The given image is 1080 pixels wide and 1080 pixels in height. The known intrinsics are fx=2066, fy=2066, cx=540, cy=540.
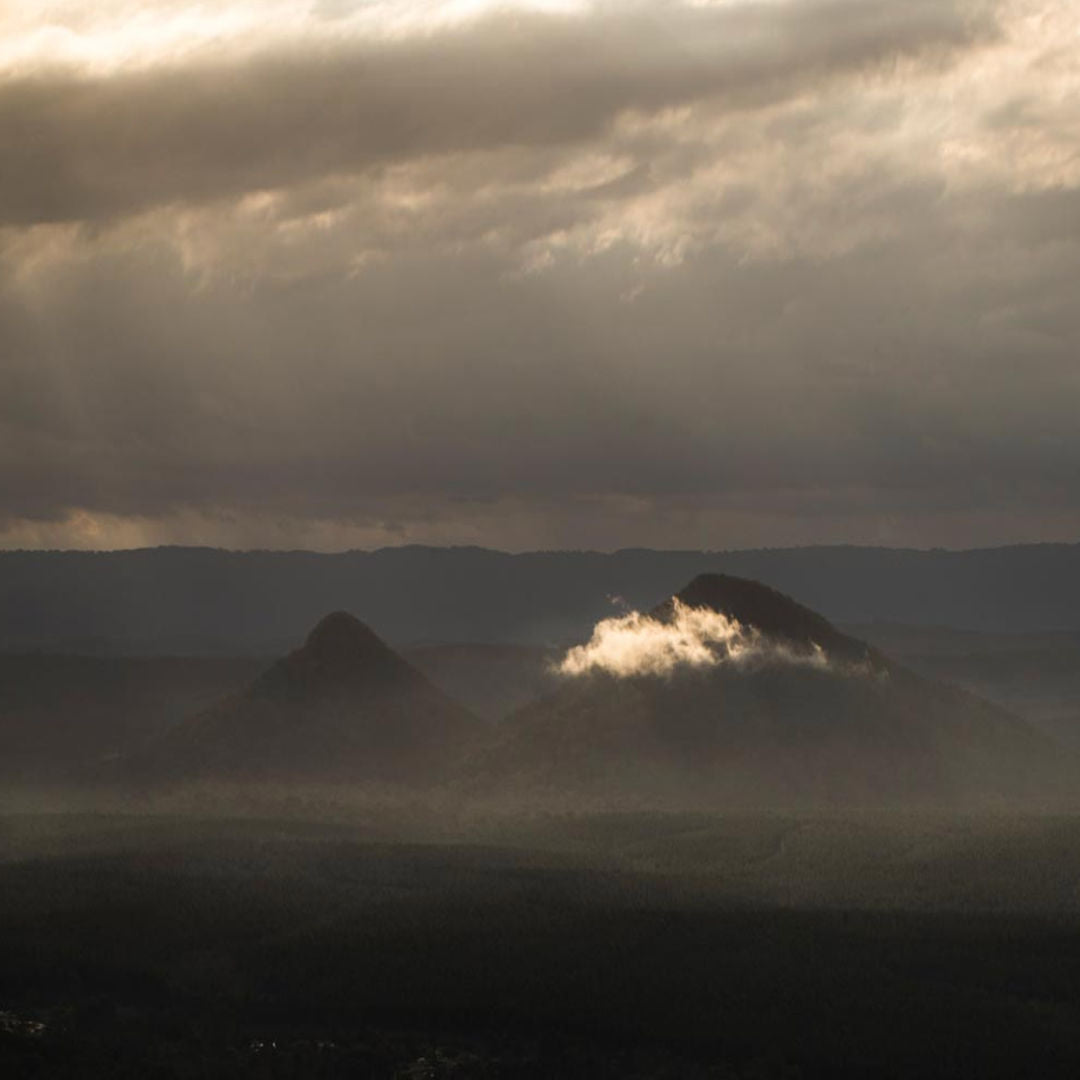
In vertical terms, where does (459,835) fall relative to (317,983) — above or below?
above

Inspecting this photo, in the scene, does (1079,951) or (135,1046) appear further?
(1079,951)

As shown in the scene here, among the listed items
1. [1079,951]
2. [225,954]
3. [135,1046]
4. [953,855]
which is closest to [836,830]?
[953,855]

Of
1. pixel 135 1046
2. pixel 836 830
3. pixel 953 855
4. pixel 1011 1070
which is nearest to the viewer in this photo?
pixel 1011 1070

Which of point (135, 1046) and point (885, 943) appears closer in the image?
point (135, 1046)

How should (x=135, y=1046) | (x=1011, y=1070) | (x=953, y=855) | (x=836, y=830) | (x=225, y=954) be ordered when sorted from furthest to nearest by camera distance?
(x=836, y=830) < (x=953, y=855) < (x=225, y=954) < (x=135, y=1046) < (x=1011, y=1070)

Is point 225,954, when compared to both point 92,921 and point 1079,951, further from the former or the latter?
point 1079,951

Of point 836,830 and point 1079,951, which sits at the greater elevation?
point 836,830

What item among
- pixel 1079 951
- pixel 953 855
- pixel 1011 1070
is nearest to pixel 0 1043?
pixel 1011 1070

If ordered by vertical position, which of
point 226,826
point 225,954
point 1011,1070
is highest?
point 226,826

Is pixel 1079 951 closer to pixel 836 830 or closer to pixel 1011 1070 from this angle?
pixel 1011 1070
